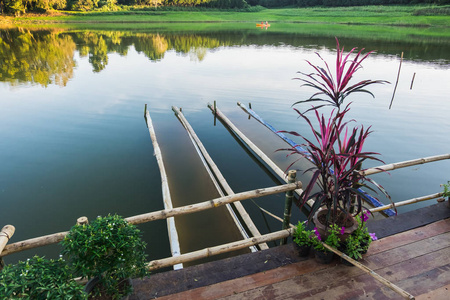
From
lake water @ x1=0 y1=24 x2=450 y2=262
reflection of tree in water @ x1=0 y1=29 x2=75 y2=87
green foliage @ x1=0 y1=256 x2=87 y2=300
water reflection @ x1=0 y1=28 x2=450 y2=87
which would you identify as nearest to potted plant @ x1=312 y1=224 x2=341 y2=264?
lake water @ x1=0 y1=24 x2=450 y2=262

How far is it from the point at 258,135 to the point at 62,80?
13.5m

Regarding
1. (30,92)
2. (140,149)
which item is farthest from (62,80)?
(140,149)

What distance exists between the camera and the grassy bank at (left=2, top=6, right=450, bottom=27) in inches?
1849

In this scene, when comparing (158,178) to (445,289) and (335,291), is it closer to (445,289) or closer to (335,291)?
(335,291)

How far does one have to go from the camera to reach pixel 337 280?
3.17 metres

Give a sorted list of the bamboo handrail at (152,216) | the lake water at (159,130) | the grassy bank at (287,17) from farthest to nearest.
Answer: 1. the grassy bank at (287,17)
2. the lake water at (159,130)
3. the bamboo handrail at (152,216)

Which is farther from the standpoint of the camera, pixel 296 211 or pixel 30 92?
pixel 30 92

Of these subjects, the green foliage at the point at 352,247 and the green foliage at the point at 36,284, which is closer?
the green foliage at the point at 36,284

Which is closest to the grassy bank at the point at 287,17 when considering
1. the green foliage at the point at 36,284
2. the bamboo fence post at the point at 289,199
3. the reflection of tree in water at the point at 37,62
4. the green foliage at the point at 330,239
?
the reflection of tree in water at the point at 37,62

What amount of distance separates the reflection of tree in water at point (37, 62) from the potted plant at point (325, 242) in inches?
683

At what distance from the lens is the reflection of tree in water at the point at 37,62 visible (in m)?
17.0

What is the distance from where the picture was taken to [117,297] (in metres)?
2.54

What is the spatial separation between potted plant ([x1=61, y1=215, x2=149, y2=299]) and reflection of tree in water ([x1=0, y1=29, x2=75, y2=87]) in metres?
16.7

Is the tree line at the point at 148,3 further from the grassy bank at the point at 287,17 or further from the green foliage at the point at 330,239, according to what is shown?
the green foliage at the point at 330,239
